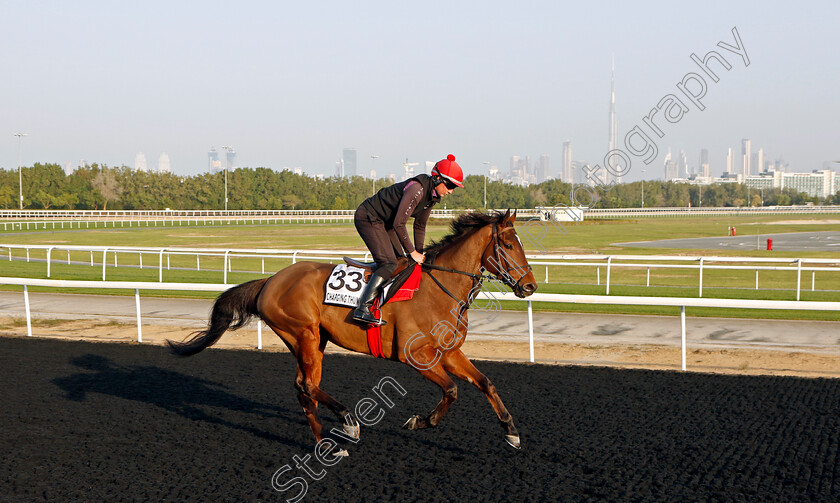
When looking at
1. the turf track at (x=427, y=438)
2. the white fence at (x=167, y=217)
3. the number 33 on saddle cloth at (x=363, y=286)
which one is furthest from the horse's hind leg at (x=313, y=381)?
the white fence at (x=167, y=217)

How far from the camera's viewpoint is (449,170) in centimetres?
489

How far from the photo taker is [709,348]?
30.0 ft

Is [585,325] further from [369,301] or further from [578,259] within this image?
[369,301]

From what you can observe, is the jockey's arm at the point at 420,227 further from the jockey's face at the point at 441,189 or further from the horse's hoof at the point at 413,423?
the horse's hoof at the point at 413,423

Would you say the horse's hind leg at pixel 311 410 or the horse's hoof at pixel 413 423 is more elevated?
the horse's hind leg at pixel 311 410

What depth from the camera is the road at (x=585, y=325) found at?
9758 mm

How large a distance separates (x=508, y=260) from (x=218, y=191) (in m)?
83.9

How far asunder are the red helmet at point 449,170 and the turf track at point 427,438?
5.82ft

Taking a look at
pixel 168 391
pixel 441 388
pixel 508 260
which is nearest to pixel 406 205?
pixel 508 260

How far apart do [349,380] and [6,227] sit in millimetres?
42402

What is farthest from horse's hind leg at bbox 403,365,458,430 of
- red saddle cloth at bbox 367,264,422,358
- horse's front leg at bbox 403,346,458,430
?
red saddle cloth at bbox 367,264,422,358

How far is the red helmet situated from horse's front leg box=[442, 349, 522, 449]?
1150mm

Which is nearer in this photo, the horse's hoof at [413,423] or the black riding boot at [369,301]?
the black riding boot at [369,301]

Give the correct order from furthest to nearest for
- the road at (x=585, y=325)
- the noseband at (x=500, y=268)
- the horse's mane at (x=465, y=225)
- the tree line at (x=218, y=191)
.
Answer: the tree line at (x=218, y=191), the road at (x=585, y=325), the horse's mane at (x=465, y=225), the noseband at (x=500, y=268)
